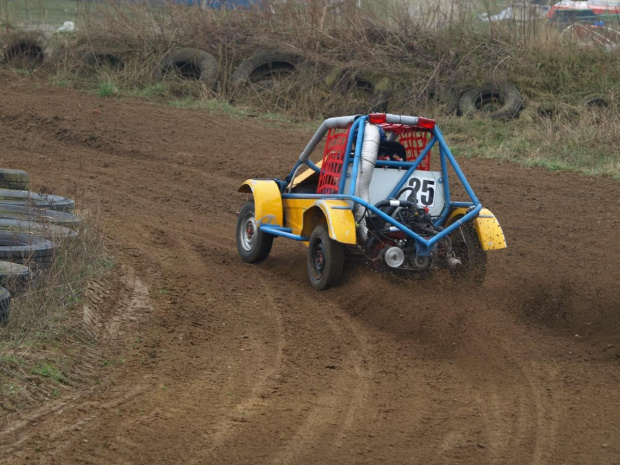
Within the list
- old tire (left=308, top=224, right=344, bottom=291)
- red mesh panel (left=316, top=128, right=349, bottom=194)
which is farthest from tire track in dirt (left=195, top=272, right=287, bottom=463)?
red mesh panel (left=316, top=128, right=349, bottom=194)

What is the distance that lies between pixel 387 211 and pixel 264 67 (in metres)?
11.0

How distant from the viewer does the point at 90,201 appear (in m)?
10.8

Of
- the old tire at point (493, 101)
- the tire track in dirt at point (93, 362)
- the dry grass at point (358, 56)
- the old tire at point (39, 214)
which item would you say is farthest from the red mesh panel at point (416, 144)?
the old tire at point (493, 101)

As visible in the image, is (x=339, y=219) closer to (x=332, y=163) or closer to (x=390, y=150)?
(x=332, y=163)

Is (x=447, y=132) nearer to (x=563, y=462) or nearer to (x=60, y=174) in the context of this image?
(x=60, y=174)

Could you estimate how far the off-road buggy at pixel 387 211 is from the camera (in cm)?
734

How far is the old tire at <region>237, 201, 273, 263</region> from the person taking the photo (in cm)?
872

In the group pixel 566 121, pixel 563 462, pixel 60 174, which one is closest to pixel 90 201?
pixel 60 174

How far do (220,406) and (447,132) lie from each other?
37.2 feet

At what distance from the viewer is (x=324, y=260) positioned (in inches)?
301

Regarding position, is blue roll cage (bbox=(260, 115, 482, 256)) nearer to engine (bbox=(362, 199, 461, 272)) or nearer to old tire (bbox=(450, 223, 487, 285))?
engine (bbox=(362, 199, 461, 272))

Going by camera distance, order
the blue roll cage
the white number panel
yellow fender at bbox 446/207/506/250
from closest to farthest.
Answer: the blue roll cage, yellow fender at bbox 446/207/506/250, the white number panel

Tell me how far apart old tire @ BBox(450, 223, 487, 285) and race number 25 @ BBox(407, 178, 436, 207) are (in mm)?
408

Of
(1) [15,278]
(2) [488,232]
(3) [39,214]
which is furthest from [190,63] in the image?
(1) [15,278]
